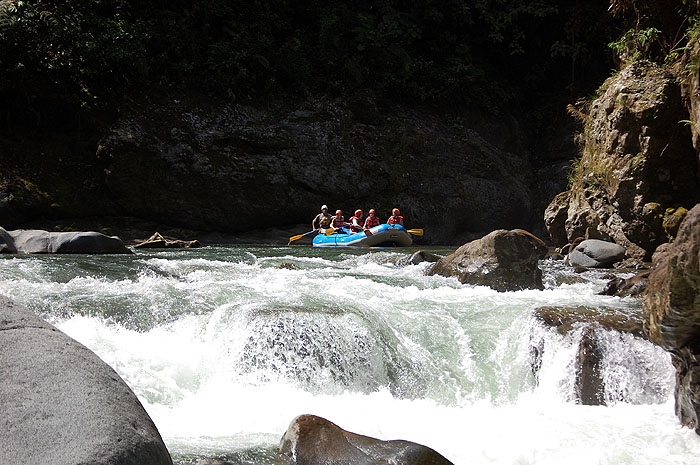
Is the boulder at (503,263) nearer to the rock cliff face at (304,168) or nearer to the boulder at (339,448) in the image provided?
the boulder at (339,448)

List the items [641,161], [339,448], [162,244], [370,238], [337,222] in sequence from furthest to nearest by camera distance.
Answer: [337,222], [370,238], [162,244], [641,161], [339,448]

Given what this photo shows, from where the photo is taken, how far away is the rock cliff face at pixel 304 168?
17.3 meters

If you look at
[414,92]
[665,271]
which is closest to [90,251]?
[665,271]

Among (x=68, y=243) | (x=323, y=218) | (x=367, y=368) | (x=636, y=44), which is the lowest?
(x=367, y=368)

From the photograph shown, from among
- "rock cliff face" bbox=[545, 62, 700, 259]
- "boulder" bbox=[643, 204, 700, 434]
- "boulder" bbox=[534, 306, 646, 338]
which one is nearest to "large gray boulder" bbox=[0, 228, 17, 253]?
"boulder" bbox=[534, 306, 646, 338]

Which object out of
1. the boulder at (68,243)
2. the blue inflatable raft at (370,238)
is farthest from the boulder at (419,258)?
the boulder at (68,243)

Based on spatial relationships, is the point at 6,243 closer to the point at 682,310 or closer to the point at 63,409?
the point at 63,409

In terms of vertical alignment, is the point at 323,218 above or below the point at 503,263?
above

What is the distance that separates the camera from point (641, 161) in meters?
10.7

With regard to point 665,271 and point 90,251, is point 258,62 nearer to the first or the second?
point 90,251

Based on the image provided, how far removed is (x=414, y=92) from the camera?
20.5 meters

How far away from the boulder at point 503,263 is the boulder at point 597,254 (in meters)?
2.12

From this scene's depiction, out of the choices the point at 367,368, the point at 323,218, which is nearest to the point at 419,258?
the point at 367,368

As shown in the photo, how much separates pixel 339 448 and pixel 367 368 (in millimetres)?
1995
